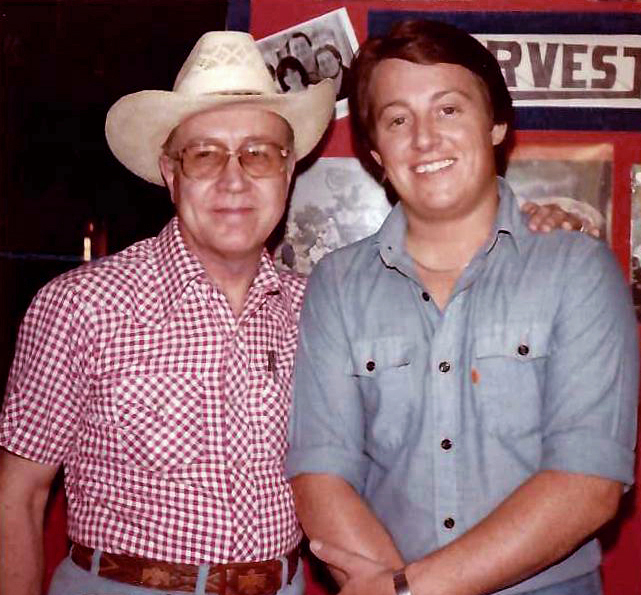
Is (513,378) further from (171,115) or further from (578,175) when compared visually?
(171,115)

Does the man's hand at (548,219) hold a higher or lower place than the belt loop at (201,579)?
higher

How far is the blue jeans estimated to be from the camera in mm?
2266

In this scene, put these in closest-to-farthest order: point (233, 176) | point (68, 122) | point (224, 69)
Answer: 1. point (233, 176)
2. point (224, 69)
3. point (68, 122)

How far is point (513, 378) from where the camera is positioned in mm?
2188

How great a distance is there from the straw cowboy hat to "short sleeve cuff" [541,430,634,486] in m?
1.38

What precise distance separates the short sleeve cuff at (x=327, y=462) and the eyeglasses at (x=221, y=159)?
34.5 inches

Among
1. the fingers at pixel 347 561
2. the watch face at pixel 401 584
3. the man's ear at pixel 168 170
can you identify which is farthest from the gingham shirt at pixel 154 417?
the watch face at pixel 401 584

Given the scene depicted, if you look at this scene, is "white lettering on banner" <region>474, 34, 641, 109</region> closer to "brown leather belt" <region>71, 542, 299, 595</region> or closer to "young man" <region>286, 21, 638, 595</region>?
"young man" <region>286, 21, 638, 595</region>

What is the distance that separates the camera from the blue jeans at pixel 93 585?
2.27 m

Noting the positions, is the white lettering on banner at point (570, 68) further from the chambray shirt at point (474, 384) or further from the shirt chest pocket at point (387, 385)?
the shirt chest pocket at point (387, 385)

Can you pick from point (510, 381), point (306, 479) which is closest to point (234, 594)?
point (306, 479)

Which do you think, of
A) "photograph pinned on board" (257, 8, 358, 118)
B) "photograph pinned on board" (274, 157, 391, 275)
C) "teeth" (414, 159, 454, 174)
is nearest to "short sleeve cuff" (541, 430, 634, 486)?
"teeth" (414, 159, 454, 174)

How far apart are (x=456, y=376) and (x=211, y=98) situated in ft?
3.78

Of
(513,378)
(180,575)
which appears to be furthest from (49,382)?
(513,378)
